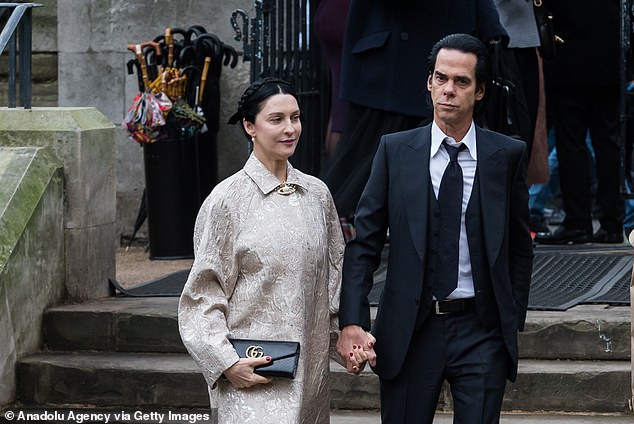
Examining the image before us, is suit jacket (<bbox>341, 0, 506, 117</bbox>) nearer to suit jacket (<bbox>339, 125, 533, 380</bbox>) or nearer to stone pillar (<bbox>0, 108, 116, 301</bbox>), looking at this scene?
stone pillar (<bbox>0, 108, 116, 301</bbox>)

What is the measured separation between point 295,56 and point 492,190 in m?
4.29

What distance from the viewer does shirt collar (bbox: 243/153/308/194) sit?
439cm

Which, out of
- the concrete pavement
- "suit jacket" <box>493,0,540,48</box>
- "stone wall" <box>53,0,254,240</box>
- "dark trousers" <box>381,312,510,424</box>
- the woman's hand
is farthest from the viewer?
"stone wall" <box>53,0,254,240</box>

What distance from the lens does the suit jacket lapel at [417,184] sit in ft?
14.3

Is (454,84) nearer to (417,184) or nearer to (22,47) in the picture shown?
(417,184)

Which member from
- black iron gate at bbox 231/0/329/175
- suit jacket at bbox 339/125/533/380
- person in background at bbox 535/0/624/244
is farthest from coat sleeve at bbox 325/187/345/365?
person in background at bbox 535/0/624/244

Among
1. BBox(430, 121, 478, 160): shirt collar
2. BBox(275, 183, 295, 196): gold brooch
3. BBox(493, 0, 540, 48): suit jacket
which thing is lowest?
BBox(275, 183, 295, 196): gold brooch

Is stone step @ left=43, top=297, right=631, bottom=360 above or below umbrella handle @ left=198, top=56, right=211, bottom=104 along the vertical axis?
below

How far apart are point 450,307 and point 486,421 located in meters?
0.37

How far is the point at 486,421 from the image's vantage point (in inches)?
169

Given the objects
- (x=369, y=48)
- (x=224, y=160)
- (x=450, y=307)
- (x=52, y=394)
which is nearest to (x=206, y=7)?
(x=224, y=160)

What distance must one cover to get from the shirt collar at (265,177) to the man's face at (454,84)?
50 cm

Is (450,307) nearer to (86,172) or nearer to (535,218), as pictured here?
(86,172)

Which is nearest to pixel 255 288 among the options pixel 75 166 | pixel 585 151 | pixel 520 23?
pixel 75 166
